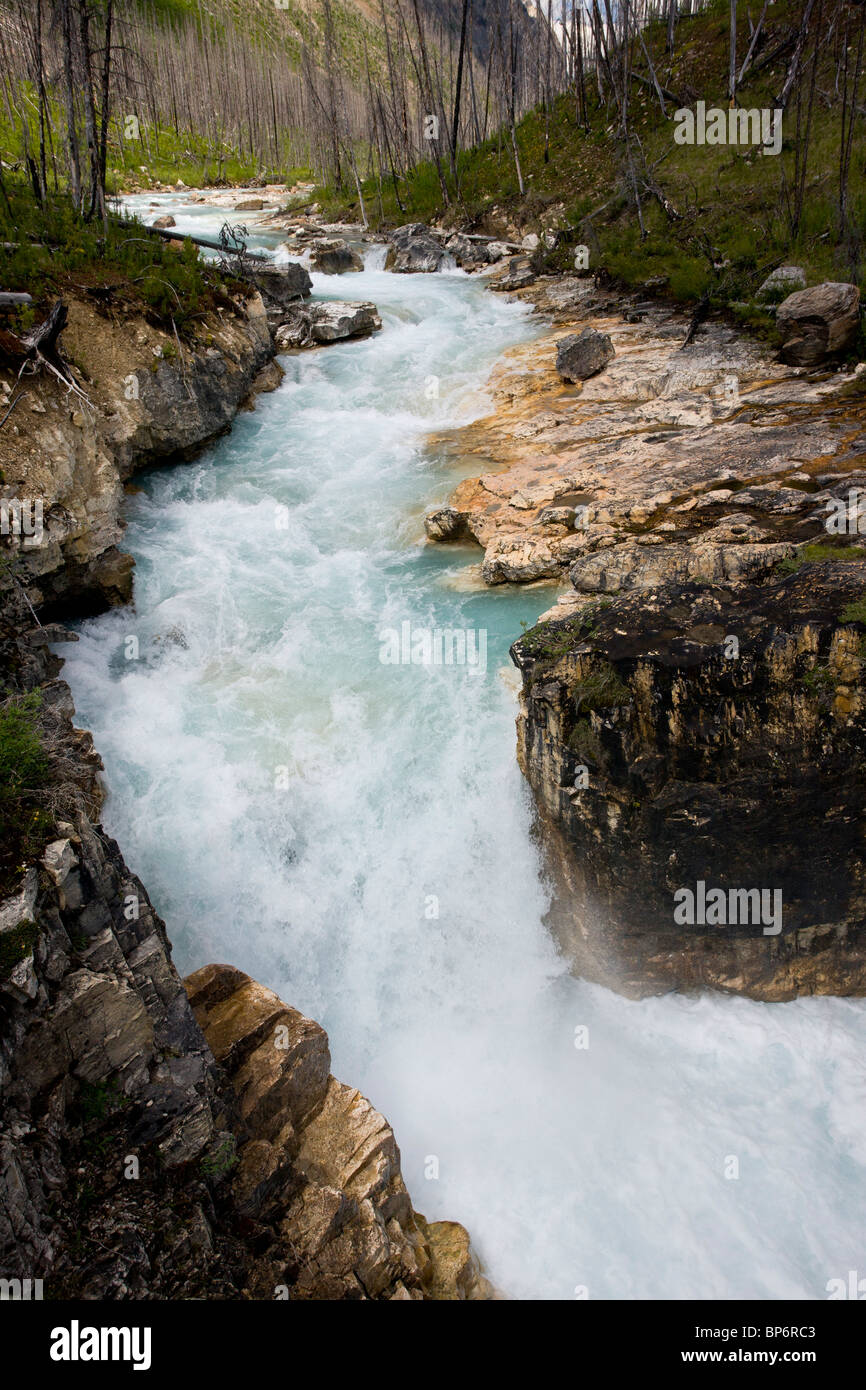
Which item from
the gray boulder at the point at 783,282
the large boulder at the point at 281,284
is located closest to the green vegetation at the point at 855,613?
the gray boulder at the point at 783,282

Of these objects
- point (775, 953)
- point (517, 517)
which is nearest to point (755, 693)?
point (775, 953)

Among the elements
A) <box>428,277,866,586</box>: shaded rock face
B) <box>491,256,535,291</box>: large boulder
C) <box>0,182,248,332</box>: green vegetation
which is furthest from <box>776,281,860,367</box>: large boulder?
<box>491,256,535,291</box>: large boulder

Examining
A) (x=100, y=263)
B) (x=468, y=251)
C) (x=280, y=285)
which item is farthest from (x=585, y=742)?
(x=468, y=251)

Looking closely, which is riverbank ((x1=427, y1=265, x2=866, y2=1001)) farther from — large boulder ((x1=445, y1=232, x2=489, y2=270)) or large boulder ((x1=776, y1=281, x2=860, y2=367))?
large boulder ((x1=445, y1=232, x2=489, y2=270))

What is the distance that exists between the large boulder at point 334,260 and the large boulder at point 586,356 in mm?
14027

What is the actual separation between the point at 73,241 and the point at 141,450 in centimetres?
397

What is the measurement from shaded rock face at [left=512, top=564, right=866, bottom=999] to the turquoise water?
2.19 ft

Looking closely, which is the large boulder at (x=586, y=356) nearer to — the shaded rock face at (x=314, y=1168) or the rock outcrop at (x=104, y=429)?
the rock outcrop at (x=104, y=429)

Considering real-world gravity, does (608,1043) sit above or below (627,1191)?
above

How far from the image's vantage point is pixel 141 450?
484 inches

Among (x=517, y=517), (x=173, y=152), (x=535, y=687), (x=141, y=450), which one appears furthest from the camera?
(x=173, y=152)

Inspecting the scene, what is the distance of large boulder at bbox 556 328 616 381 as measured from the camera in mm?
14883

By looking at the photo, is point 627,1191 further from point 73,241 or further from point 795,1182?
point 73,241

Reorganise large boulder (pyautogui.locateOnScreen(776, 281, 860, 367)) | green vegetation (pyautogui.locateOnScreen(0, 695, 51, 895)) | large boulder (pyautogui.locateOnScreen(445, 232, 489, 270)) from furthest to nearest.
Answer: large boulder (pyautogui.locateOnScreen(445, 232, 489, 270))
large boulder (pyautogui.locateOnScreen(776, 281, 860, 367))
green vegetation (pyautogui.locateOnScreen(0, 695, 51, 895))
